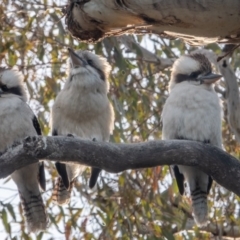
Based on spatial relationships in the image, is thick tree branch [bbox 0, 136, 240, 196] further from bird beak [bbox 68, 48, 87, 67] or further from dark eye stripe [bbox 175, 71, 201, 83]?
bird beak [bbox 68, 48, 87, 67]

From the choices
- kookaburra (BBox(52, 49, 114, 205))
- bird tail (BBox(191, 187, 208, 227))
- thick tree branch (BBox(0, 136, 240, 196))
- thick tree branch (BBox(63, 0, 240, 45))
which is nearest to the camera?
thick tree branch (BBox(63, 0, 240, 45))

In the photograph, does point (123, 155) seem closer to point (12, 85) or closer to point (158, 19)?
point (158, 19)

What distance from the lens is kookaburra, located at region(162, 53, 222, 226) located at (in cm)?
424

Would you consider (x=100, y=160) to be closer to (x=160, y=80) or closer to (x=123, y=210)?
(x=123, y=210)

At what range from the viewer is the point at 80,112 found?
4.32m

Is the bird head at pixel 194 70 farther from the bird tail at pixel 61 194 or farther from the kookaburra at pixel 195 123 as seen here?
the bird tail at pixel 61 194

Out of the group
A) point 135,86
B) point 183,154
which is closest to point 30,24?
point 135,86

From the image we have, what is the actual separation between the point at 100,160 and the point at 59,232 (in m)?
1.59

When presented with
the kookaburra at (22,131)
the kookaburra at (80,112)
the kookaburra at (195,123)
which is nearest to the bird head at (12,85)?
the kookaburra at (22,131)

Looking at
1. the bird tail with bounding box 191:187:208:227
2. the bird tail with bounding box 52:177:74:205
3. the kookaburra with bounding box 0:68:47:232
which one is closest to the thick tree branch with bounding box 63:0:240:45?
the kookaburra with bounding box 0:68:47:232

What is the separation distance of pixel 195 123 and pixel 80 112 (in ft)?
1.89

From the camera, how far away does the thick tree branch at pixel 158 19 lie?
2729 mm

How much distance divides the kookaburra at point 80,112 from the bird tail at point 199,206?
1.64 feet

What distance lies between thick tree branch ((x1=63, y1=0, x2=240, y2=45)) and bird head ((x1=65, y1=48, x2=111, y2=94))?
4.24 ft
